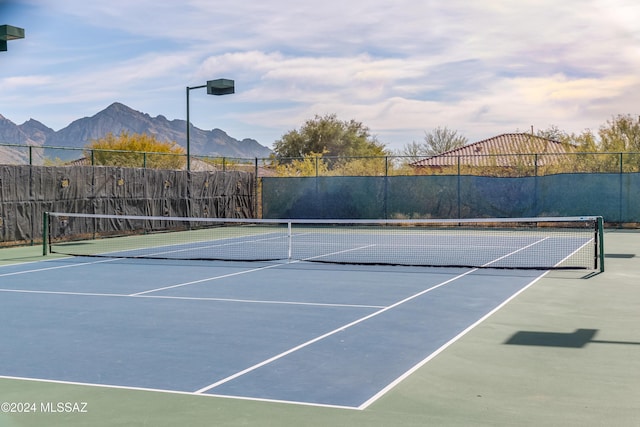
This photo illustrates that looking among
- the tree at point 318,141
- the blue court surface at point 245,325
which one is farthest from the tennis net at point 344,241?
the tree at point 318,141

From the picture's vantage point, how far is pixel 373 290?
1191 cm

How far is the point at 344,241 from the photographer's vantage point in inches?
860

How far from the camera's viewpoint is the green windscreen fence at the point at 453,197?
26.7 meters

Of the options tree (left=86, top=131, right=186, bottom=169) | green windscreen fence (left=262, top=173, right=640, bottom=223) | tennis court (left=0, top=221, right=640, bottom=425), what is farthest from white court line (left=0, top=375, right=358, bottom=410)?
tree (left=86, top=131, right=186, bottom=169)

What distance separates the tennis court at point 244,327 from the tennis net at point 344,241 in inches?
37.2

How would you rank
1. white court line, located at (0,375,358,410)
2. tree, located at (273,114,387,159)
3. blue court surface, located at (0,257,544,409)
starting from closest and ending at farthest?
1. white court line, located at (0,375,358,410)
2. blue court surface, located at (0,257,544,409)
3. tree, located at (273,114,387,159)

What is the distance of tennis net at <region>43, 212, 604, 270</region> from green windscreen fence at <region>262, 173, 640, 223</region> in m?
0.59

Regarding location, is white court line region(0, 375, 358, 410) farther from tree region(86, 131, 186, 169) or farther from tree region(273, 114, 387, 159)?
tree region(273, 114, 387, 159)

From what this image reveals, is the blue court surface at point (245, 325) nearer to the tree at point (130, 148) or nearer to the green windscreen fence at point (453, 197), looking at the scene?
the green windscreen fence at point (453, 197)

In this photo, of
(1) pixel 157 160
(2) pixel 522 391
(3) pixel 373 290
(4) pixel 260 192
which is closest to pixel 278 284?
(3) pixel 373 290

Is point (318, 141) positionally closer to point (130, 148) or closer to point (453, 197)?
point (130, 148)

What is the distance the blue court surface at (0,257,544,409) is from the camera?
6645 millimetres

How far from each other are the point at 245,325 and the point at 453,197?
20510 mm

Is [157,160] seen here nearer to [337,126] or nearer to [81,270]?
[337,126]
